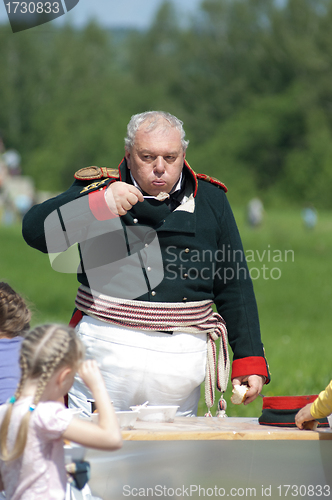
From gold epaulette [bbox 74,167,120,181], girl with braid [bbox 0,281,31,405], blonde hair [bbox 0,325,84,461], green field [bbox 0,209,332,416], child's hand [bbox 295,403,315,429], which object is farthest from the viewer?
green field [bbox 0,209,332,416]

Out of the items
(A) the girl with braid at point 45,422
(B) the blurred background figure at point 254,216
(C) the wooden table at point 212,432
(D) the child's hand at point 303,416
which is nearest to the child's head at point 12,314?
A: (C) the wooden table at point 212,432

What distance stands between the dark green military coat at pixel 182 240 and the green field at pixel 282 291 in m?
2.28

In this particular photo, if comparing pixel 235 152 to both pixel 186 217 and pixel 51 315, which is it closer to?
pixel 51 315

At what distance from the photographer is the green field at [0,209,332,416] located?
25.6 feet

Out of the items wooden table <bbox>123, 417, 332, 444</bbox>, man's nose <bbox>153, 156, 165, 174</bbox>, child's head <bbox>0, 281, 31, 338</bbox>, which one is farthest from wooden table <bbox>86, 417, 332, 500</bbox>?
man's nose <bbox>153, 156, 165, 174</bbox>

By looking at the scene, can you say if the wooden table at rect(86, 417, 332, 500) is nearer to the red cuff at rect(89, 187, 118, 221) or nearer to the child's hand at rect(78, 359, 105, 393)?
the child's hand at rect(78, 359, 105, 393)

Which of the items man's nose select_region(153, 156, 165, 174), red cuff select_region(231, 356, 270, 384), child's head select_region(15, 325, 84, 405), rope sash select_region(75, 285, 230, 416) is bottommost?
red cuff select_region(231, 356, 270, 384)

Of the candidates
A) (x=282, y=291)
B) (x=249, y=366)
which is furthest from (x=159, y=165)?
(x=282, y=291)

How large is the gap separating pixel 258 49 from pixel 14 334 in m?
48.5

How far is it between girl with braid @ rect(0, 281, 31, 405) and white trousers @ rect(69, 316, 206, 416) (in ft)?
0.94

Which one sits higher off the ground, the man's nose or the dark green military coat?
the man's nose

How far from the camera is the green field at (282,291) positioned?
780 centimetres

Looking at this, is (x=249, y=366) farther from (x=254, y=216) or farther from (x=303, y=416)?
(x=254, y=216)

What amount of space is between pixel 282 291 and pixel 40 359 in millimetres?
15424
